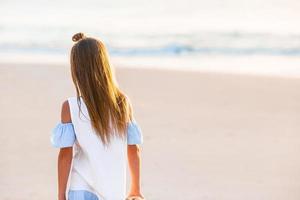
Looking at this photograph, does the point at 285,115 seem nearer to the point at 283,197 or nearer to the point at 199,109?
the point at 199,109

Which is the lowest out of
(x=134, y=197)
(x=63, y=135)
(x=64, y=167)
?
(x=134, y=197)

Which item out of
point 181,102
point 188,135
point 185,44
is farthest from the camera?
point 185,44

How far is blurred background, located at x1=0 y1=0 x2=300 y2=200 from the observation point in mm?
7273

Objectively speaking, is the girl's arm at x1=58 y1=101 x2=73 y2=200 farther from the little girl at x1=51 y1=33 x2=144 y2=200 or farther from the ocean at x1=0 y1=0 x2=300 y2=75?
the ocean at x1=0 y1=0 x2=300 y2=75

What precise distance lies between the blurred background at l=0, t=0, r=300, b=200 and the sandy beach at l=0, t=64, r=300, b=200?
14 mm

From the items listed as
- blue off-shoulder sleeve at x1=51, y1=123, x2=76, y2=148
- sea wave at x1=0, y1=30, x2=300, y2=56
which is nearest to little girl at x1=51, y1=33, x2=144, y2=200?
blue off-shoulder sleeve at x1=51, y1=123, x2=76, y2=148

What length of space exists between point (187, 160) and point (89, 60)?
4.39 m

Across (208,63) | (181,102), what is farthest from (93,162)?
(208,63)

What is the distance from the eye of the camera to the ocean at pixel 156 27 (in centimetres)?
2116

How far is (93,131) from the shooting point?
368 centimetres

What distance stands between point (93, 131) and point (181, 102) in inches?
301

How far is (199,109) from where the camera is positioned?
1069 centimetres

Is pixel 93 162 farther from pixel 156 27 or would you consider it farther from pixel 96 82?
pixel 156 27

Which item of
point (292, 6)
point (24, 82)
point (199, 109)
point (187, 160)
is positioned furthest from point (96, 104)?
point (292, 6)
